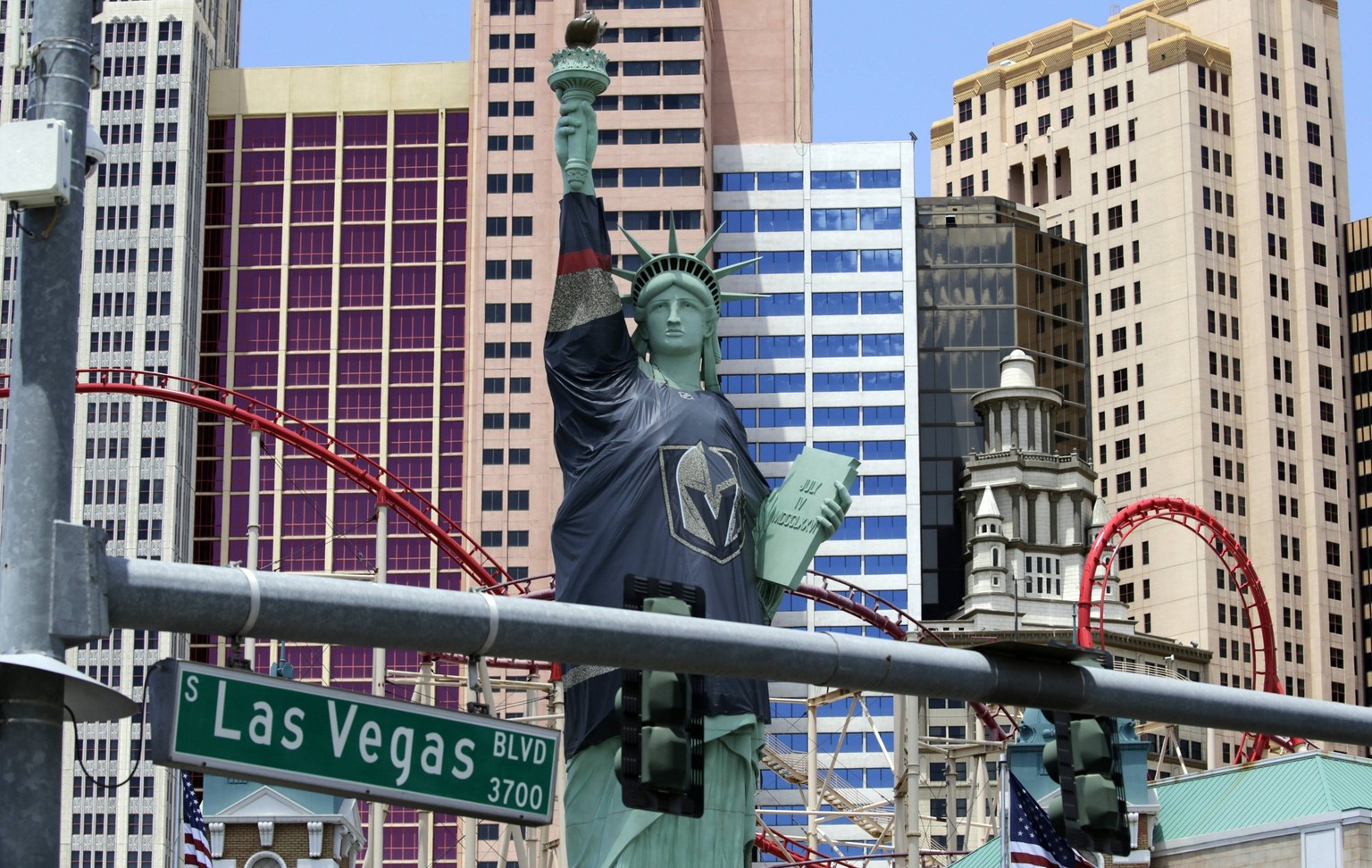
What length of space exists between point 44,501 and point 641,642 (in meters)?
2.98

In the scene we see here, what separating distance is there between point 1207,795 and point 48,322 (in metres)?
29.9

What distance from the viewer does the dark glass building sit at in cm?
12556

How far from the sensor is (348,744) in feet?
39.3

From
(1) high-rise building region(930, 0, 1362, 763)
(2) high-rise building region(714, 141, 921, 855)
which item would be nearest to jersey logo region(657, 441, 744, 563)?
(2) high-rise building region(714, 141, 921, 855)

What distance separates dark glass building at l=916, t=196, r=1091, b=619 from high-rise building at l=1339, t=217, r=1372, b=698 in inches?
600

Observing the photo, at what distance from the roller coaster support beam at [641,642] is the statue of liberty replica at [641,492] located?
14750 millimetres

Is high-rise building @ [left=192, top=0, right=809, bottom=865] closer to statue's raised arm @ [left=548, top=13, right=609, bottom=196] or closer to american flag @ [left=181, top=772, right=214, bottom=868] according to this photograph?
american flag @ [left=181, top=772, right=214, bottom=868]

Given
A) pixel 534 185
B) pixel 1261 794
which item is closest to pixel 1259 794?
pixel 1261 794

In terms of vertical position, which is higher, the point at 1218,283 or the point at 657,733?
the point at 1218,283

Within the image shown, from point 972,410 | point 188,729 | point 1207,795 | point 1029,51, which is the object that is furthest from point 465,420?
point 188,729

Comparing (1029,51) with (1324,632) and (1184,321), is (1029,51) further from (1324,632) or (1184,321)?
(1324,632)

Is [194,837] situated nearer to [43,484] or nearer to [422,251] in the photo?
[43,484]

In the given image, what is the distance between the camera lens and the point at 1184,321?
434 ft

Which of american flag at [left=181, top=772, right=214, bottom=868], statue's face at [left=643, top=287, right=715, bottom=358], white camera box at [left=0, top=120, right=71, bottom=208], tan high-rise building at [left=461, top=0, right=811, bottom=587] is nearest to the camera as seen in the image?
white camera box at [left=0, top=120, right=71, bottom=208]
